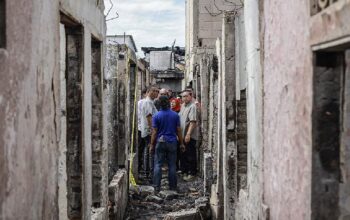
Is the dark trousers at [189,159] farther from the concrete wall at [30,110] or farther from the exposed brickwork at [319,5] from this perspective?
the exposed brickwork at [319,5]

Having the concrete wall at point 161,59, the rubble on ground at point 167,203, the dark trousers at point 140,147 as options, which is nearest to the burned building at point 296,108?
the rubble on ground at point 167,203

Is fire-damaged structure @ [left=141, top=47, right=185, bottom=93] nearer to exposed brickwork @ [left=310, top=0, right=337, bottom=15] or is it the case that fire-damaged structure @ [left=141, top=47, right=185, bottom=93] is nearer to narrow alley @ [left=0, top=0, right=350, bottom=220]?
narrow alley @ [left=0, top=0, right=350, bottom=220]

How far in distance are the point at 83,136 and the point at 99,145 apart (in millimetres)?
1214

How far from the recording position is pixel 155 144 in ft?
36.8

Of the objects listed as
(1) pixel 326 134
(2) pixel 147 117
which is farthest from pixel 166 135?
(1) pixel 326 134

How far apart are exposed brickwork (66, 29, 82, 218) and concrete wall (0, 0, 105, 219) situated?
2.30ft

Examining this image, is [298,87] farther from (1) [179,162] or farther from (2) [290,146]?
(1) [179,162]

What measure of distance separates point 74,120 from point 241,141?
1.98m

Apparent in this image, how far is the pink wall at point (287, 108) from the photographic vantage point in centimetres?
372

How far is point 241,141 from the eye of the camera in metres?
6.86

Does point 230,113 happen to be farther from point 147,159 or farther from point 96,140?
point 147,159

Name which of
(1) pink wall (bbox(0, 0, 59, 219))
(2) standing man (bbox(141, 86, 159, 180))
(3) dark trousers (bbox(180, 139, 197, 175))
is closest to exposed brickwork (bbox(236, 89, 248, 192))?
(1) pink wall (bbox(0, 0, 59, 219))

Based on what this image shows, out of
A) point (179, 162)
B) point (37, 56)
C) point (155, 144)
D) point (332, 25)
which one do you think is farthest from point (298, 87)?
point (179, 162)

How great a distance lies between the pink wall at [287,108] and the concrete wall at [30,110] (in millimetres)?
1730
